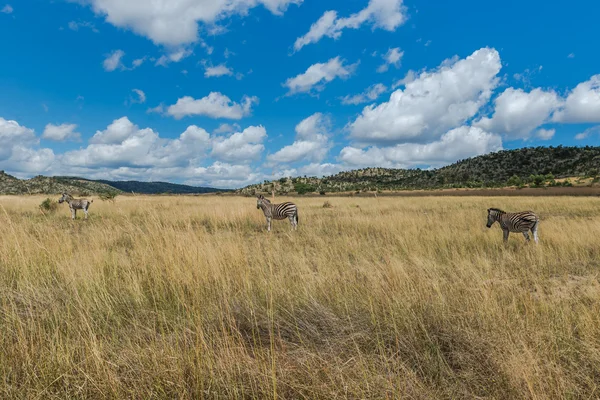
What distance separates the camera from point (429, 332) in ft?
8.91

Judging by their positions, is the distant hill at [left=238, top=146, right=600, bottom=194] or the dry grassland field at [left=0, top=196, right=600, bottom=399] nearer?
the dry grassland field at [left=0, top=196, right=600, bottom=399]

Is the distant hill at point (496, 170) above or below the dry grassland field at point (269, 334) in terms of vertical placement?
above

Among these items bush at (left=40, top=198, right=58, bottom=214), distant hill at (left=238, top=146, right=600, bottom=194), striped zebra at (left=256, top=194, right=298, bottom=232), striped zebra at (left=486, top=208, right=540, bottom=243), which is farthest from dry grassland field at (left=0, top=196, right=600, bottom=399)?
distant hill at (left=238, top=146, right=600, bottom=194)

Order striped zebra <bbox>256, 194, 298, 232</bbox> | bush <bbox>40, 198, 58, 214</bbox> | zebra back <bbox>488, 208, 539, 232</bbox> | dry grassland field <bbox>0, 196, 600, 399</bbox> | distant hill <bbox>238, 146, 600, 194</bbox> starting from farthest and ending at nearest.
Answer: distant hill <bbox>238, 146, 600, 194</bbox>
bush <bbox>40, 198, 58, 214</bbox>
striped zebra <bbox>256, 194, 298, 232</bbox>
zebra back <bbox>488, 208, 539, 232</bbox>
dry grassland field <bbox>0, 196, 600, 399</bbox>

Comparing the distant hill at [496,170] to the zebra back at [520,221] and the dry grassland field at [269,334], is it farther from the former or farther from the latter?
the dry grassland field at [269,334]

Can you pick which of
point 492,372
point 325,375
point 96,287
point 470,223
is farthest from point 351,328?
point 470,223

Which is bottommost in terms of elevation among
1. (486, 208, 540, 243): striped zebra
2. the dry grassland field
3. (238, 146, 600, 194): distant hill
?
the dry grassland field

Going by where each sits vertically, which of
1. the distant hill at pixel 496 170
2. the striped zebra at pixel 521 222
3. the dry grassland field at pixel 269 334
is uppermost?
the distant hill at pixel 496 170

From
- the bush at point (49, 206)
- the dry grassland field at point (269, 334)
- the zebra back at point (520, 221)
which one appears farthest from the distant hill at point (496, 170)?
the dry grassland field at point (269, 334)

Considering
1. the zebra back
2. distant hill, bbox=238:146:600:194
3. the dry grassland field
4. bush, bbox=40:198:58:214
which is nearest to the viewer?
the dry grassland field

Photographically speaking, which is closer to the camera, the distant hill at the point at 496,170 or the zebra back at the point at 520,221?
the zebra back at the point at 520,221

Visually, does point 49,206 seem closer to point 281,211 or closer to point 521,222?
point 281,211

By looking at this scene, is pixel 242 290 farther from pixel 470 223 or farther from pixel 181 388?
pixel 470 223

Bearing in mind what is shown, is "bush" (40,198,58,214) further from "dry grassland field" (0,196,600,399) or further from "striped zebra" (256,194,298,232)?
"dry grassland field" (0,196,600,399)
